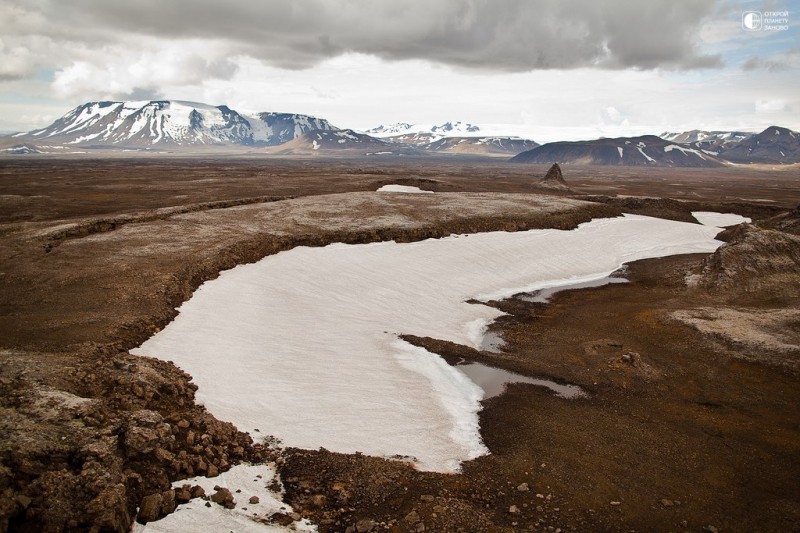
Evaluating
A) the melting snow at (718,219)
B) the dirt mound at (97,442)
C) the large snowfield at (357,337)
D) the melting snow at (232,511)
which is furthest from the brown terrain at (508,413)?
the melting snow at (718,219)

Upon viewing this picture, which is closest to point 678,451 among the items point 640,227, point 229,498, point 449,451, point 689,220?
point 449,451

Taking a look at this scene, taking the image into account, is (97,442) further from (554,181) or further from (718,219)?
(554,181)

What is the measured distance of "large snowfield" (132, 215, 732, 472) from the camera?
1684 centimetres

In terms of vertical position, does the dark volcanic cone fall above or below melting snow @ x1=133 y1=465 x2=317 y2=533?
above

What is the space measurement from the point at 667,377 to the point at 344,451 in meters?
14.7

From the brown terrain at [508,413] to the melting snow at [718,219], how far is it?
39.1 meters

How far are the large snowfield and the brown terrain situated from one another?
44.3 inches

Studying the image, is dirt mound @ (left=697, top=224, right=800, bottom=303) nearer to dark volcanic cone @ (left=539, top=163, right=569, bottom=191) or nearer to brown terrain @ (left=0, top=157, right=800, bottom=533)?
brown terrain @ (left=0, top=157, right=800, bottom=533)

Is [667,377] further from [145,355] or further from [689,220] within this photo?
[689,220]

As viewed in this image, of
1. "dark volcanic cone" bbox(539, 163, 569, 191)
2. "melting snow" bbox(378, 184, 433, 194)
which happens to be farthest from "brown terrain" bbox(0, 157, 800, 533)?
"dark volcanic cone" bbox(539, 163, 569, 191)

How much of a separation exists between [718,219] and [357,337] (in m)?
72.1

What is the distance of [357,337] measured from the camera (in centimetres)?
2522

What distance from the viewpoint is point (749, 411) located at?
1866cm

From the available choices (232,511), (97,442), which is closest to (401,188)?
(97,442)
